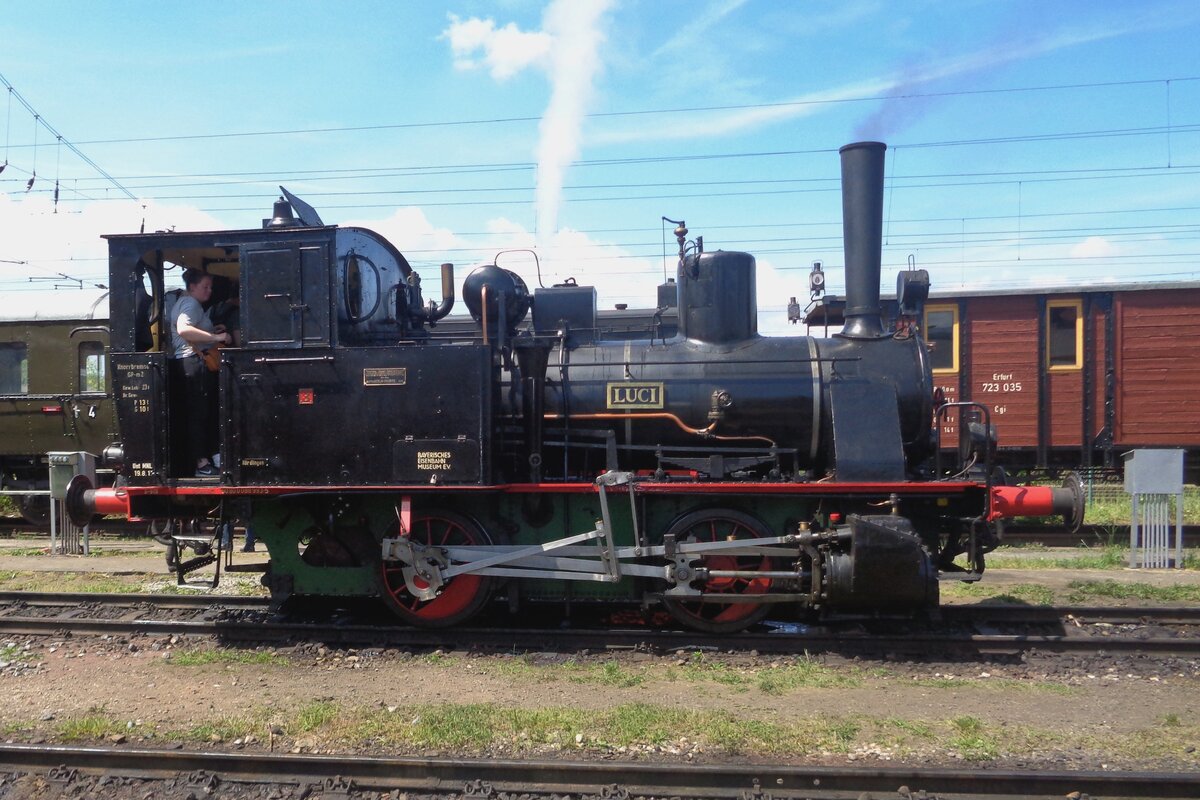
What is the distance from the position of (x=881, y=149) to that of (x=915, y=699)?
4.05 meters

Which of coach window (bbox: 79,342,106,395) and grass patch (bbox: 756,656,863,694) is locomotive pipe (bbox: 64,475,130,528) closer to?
grass patch (bbox: 756,656,863,694)

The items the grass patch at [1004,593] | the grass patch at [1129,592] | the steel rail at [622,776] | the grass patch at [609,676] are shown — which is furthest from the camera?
the grass patch at [1129,592]

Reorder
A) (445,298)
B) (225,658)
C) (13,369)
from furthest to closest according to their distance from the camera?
(13,369), (445,298), (225,658)

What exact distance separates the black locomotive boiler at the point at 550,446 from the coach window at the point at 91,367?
7132 mm

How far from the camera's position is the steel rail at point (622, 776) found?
4.04 m

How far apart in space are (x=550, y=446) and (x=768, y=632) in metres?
2.23

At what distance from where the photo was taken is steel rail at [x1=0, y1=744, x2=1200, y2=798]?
4.04 meters

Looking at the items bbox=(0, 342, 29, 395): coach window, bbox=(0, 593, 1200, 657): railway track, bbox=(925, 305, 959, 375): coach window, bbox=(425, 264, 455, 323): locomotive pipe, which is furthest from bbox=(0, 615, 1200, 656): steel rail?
bbox=(0, 342, 29, 395): coach window

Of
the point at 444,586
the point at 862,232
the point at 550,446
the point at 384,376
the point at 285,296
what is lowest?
the point at 444,586

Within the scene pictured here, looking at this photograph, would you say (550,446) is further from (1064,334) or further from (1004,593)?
(1064,334)

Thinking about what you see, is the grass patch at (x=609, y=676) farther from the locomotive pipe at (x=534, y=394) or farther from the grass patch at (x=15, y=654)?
the grass patch at (x=15, y=654)

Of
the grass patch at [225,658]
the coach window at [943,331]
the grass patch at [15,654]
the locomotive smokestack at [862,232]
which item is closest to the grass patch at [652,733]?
the grass patch at [225,658]

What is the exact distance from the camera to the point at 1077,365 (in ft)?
41.5

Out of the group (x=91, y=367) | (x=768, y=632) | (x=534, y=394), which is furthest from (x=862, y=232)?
(x=91, y=367)
